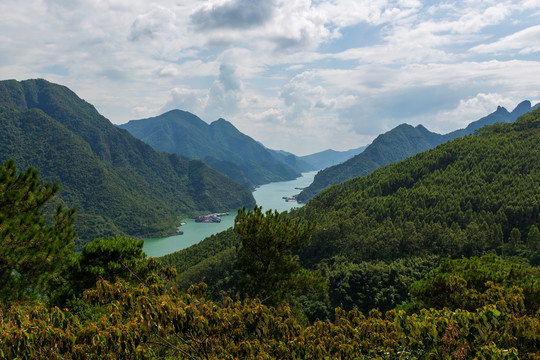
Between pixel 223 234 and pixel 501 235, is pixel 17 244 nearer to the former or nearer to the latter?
pixel 501 235

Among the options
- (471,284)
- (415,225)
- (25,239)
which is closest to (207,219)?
(415,225)

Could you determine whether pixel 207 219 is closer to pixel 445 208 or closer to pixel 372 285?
pixel 445 208

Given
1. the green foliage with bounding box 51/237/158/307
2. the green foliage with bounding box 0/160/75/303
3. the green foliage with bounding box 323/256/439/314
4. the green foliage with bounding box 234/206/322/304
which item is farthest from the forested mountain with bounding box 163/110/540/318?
the green foliage with bounding box 0/160/75/303

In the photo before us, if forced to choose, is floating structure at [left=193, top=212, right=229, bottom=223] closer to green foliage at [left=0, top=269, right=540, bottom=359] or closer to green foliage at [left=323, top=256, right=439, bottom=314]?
green foliage at [left=323, top=256, right=439, bottom=314]

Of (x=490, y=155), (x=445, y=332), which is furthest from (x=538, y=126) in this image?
A: (x=445, y=332)

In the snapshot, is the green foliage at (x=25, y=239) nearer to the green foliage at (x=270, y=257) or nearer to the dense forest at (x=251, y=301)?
the dense forest at (x=251, y=301)

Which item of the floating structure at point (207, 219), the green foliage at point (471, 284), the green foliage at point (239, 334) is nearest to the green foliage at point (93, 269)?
the green foliage at point (239, 334)
